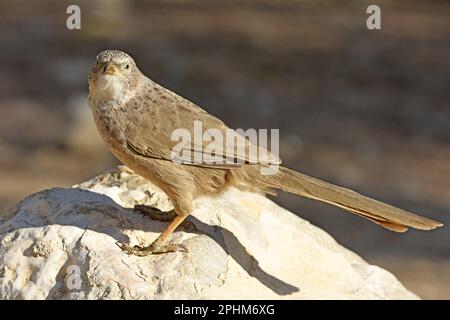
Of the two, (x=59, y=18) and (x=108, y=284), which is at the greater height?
(x=59, y=18)

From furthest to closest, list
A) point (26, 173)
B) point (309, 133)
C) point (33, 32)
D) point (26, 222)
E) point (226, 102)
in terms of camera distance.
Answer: point (33, 32) < point (226, 102) < point (309, 133) < point (26, 173) < point (26, 222)

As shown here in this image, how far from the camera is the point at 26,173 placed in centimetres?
1038

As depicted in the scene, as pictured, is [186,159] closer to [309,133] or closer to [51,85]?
[309,133]

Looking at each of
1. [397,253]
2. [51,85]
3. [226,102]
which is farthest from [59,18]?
[397,253]

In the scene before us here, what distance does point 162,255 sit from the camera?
4953mm

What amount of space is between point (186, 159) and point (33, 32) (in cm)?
991

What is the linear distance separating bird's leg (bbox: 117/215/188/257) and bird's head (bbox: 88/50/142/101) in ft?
2.59

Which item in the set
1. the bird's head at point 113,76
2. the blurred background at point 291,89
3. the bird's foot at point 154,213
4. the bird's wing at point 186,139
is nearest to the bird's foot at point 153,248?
the bird's foot at point 154,213

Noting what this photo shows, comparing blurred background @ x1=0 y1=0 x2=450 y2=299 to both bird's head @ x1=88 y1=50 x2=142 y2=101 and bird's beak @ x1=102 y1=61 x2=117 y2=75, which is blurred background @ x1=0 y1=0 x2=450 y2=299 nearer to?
bird's head @ x1=88 y1=50 x2=142 y2=101

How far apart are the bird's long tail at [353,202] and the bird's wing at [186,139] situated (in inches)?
6.1

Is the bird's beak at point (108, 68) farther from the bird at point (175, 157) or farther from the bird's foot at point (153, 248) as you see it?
the bird's foot at point (153, 248)

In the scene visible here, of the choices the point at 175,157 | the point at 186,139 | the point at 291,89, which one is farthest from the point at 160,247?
the point at 291,89

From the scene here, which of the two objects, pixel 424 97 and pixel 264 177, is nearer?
pixel 264 177

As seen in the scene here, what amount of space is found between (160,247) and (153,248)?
0.04 metres
